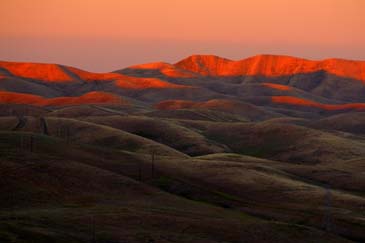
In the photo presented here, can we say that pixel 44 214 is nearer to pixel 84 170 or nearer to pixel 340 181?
pixel 84 170

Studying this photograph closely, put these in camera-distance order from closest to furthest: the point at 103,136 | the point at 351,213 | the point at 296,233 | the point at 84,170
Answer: the point at 296,233, the point at 351,213, the point at 84,170, the point at 103,136

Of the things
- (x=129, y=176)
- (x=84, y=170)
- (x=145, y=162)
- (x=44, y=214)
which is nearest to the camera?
(x=44, y=214)

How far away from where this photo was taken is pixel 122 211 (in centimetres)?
8600

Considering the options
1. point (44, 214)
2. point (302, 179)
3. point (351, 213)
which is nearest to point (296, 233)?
point (351, 213)

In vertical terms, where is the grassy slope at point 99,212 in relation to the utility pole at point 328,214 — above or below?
above

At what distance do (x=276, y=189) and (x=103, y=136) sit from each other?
8336 centimetres

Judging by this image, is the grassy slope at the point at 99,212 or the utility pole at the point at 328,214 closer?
the grassy slope at the point at 99,212

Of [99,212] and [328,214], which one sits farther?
[328,214]

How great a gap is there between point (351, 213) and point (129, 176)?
41.2 metres

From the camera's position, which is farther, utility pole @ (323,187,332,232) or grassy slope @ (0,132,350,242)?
utility pole @ (323,187,332,232)

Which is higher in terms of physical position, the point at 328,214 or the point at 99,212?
the point at 99,212

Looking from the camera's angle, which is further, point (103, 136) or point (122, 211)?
point (103, 136)

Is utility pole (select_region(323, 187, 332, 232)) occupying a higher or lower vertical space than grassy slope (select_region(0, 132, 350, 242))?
lower

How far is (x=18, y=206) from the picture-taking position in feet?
278
